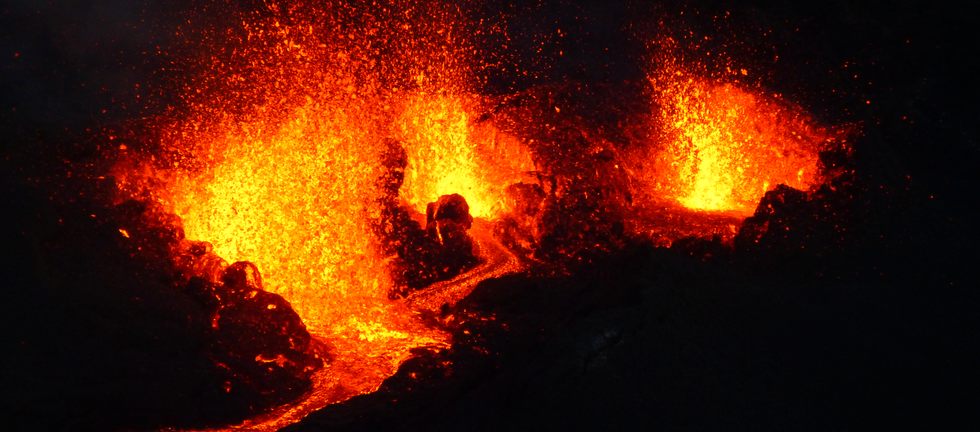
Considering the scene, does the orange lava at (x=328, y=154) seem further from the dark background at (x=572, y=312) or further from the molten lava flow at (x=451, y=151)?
the dark background at (x=572, y=312)

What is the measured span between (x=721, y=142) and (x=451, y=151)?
111 inches

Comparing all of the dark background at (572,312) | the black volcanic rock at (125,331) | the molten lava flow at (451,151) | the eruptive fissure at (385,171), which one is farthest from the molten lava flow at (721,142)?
the black volcanic rock at (125,331)

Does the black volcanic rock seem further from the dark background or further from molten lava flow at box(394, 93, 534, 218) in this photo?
molten lava flow at box(394, 93, 534, 218)

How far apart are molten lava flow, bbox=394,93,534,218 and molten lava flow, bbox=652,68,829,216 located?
1666 mm

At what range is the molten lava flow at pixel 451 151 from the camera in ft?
23.5

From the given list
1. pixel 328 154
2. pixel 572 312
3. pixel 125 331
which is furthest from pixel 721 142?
pixel 125 331

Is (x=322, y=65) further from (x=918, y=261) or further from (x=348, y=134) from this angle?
(x=918, y=261)

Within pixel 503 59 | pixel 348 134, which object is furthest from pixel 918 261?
pixel 348 134

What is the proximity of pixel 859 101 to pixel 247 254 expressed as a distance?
18.7 feet

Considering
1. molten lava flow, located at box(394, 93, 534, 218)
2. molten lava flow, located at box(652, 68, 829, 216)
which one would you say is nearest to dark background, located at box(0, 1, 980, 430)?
molten lava flow, located at box(652, 68, 829, 216)

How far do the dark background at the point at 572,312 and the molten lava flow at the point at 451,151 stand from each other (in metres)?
1.82

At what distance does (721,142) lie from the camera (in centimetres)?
795

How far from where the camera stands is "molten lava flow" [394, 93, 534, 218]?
23.5ft

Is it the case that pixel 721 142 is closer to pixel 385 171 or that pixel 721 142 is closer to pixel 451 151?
pixel 451 151
